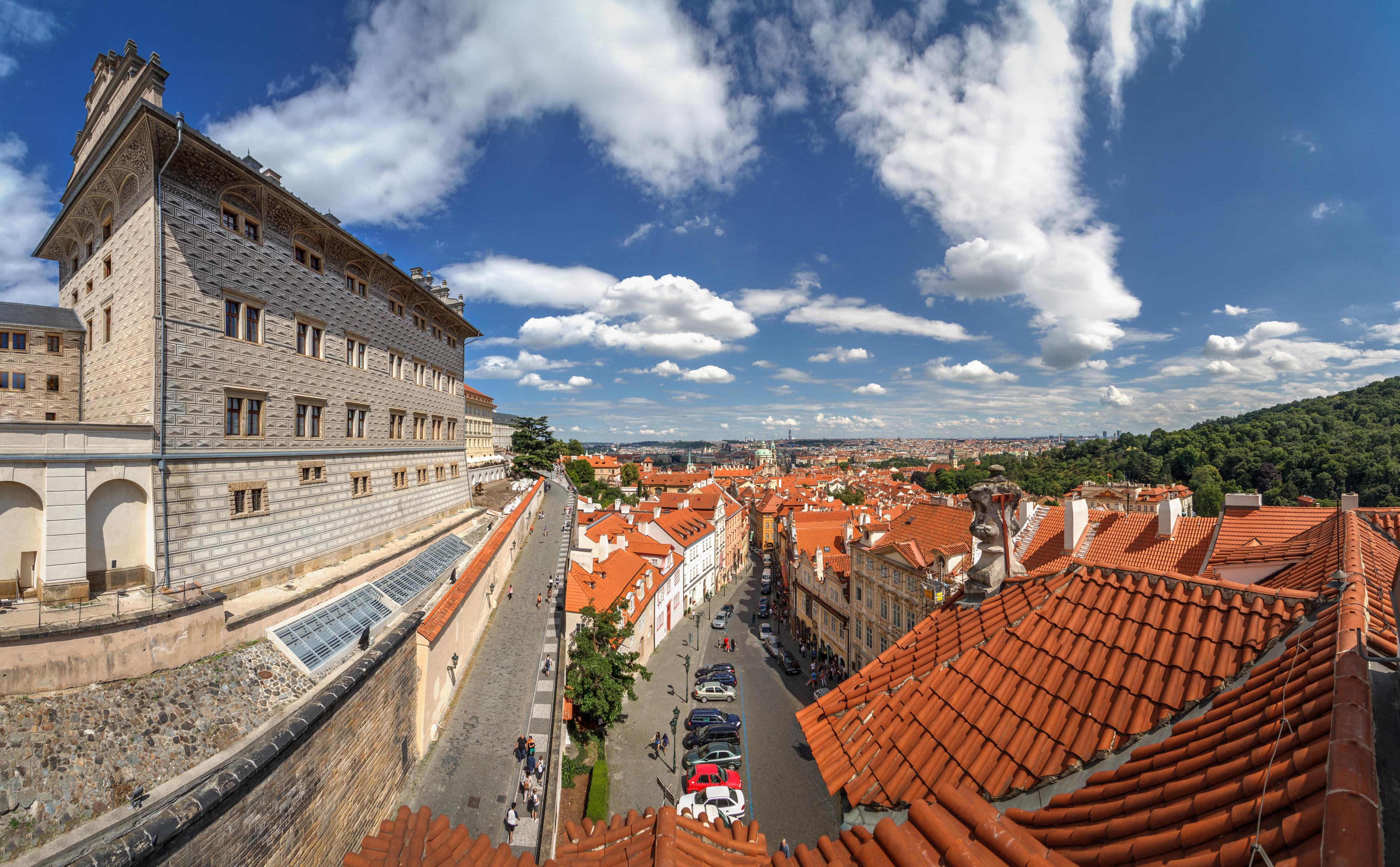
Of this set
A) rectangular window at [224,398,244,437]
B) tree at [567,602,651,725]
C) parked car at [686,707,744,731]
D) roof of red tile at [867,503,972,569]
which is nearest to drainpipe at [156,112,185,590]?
rectangular window at [224,398,244,437]

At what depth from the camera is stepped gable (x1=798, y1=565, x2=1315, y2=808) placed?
→ 337 centimetres

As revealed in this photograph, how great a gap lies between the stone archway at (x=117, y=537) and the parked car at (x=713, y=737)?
17.3m

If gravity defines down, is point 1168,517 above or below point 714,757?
above

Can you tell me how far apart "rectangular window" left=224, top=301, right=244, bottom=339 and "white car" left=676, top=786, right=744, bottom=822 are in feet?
56.6

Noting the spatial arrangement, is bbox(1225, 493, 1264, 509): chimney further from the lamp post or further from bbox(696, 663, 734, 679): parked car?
bbox(696, 663, 734, 679): parked car

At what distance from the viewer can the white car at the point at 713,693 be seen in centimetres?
2347

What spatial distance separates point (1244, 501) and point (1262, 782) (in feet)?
63.1

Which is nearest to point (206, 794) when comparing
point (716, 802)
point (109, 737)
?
point (109, 737)

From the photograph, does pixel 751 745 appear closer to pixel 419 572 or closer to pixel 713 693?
pixel 713 693

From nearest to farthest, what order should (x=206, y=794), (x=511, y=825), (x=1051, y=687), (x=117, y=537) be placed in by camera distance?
(x=1051, y=687)
(x=206, y=794)
(x=117, y=537)
(x=511, y=825)

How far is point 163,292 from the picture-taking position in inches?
406

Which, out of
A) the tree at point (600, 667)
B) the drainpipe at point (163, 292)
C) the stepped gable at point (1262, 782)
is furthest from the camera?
the tree at point (600, 667)

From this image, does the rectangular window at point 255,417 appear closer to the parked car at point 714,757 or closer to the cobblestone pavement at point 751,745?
the cobblestone pavement at point 751,745

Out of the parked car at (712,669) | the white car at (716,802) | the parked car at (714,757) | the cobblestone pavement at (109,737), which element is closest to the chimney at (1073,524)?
the white car at (716,802)
